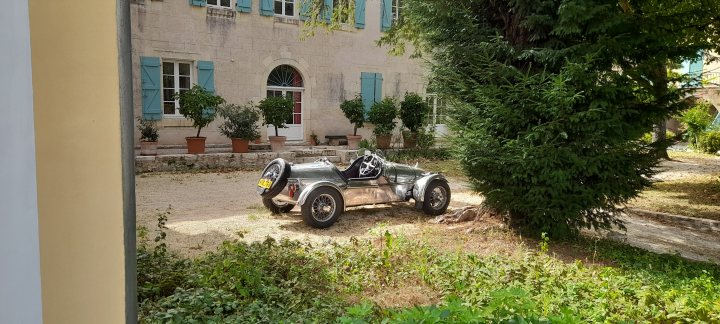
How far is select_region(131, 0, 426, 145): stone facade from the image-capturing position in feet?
42.2

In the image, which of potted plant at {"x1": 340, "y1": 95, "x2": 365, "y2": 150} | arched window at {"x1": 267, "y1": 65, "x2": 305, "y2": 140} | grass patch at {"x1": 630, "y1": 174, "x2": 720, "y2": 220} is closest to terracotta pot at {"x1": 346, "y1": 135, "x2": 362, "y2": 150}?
potted plant at {"x1": 340, "y1": 95, "x2": 365, "y2": 150}

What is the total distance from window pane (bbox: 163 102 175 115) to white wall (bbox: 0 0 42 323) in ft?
42.2

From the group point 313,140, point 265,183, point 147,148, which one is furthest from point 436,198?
point 313,140

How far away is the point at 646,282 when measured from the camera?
13.5 ft

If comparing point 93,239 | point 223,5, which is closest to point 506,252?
point 93,239

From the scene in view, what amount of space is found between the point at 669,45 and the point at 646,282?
281cm

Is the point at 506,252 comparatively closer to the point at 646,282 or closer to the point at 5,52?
the point at 646,282

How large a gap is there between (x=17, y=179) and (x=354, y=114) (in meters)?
13.9

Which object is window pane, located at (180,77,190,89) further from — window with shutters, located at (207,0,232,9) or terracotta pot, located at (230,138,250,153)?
terracotta pot, located at (230,138,250,153)

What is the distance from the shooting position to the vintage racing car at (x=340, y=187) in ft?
21.2

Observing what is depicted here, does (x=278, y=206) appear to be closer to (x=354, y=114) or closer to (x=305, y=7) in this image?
(x=354, y=114)

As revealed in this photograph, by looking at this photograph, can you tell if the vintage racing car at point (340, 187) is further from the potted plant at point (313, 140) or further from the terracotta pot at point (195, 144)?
the potted plant at point (313, 140)

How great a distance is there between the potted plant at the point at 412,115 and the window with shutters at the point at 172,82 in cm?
630

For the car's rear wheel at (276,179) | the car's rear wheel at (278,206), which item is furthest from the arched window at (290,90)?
the car's rear wheel at (276,179)
